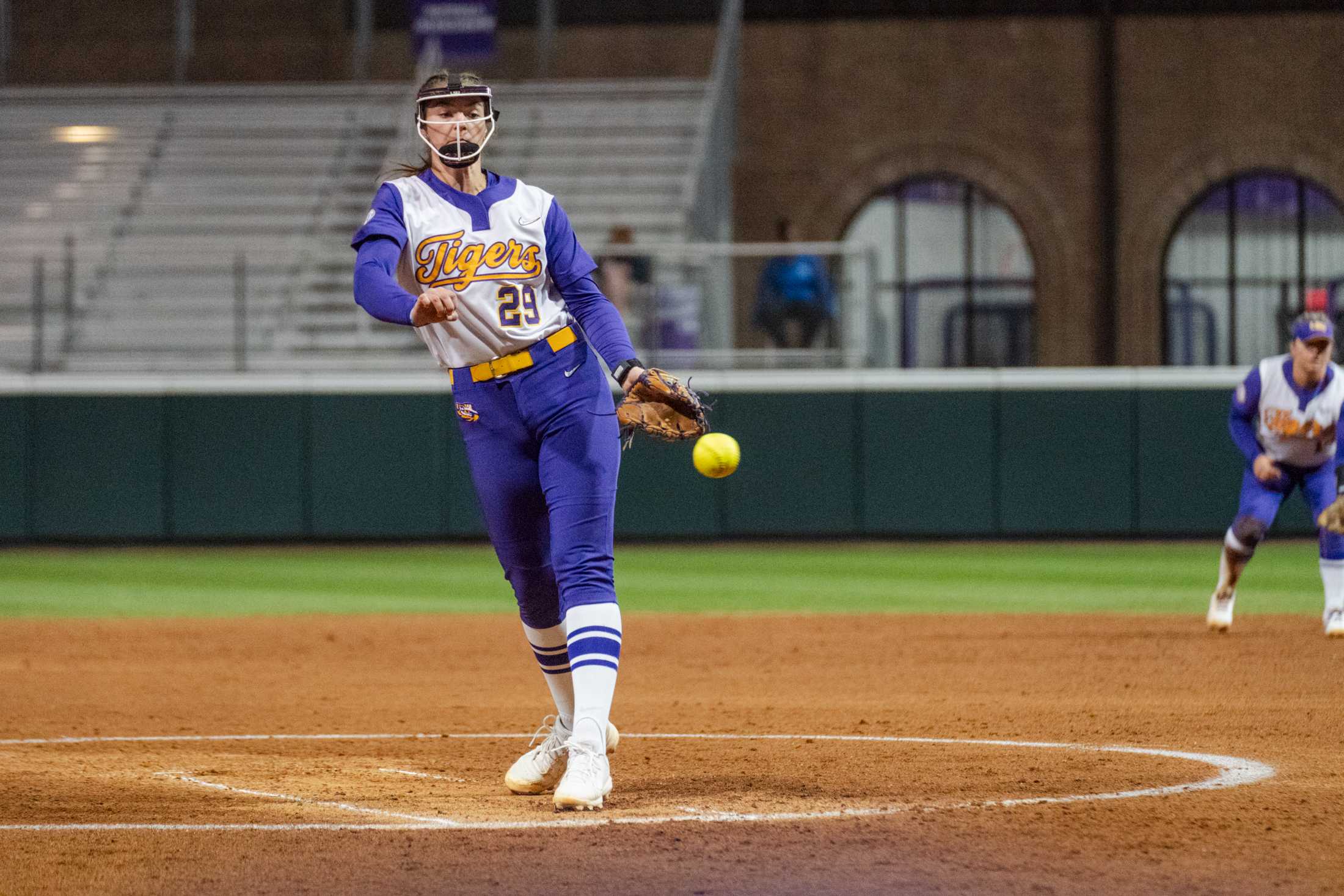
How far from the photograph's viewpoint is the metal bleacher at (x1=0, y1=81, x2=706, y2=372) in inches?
755

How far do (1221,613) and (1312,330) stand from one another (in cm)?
175

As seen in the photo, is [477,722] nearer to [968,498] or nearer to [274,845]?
[274,845]

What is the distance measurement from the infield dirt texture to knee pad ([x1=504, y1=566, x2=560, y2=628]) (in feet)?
1.87

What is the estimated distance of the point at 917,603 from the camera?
43.0ft

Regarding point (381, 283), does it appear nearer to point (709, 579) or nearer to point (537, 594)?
point (537, 594)

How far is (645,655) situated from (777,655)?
736 millimetres

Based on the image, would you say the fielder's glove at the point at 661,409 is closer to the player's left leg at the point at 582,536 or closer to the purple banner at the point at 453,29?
the player's left leg at the point at 582,536

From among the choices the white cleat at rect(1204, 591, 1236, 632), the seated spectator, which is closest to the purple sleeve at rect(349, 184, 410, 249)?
the white cleat at rect(1204, 591, 1236, 632)

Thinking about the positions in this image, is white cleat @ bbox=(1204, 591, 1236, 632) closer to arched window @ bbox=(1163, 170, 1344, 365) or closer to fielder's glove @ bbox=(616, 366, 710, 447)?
fielder's glove @ bbox=(616, 366, 710, 447)

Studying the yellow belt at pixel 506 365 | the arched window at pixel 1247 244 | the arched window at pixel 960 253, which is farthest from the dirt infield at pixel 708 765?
the arched window at pixel 1247 244

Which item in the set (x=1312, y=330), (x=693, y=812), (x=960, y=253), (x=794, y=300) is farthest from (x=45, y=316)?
(x=693, y=812)

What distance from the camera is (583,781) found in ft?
17.2

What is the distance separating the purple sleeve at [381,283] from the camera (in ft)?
16.7

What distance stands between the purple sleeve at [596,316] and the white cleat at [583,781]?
1162 millimetres
